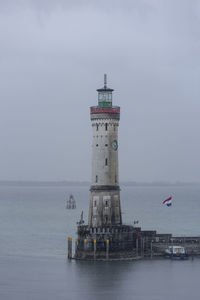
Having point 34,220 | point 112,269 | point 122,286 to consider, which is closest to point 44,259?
point 112,269

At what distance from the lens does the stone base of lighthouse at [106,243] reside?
82.9 m

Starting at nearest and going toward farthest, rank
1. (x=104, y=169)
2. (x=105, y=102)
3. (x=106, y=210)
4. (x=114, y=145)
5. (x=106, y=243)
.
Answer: (x=106, y=243), (x=106, y=210), (x=104, y=169), (x=114, y=145), (x=105, y=102)

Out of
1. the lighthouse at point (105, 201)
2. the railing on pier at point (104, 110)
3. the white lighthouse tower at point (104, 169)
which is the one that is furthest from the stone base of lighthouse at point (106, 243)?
the railing on pier at point (104, 110)

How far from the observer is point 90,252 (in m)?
83.1

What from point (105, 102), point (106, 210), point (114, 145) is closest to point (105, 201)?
point (106, 210)

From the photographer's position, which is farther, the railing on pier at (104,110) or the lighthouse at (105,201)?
the railing on pier at (104,110)

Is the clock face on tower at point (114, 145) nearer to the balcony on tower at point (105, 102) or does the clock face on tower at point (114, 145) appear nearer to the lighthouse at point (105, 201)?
the lighthouse at point (105, 201)

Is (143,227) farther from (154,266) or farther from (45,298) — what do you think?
(45,298)

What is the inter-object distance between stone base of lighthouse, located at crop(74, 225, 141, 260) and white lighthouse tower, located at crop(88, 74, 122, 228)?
4.74 feet

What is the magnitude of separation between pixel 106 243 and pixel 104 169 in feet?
28.5

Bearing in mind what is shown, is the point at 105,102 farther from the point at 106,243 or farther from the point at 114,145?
the point at 106,243

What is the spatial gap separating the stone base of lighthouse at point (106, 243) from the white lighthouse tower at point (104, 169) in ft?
4.74

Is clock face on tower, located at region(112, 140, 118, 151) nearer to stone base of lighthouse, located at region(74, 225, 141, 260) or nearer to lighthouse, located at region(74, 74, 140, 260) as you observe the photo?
lighthouse, located at region(74, 74, 140, 260)

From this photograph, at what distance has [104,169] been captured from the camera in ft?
282
